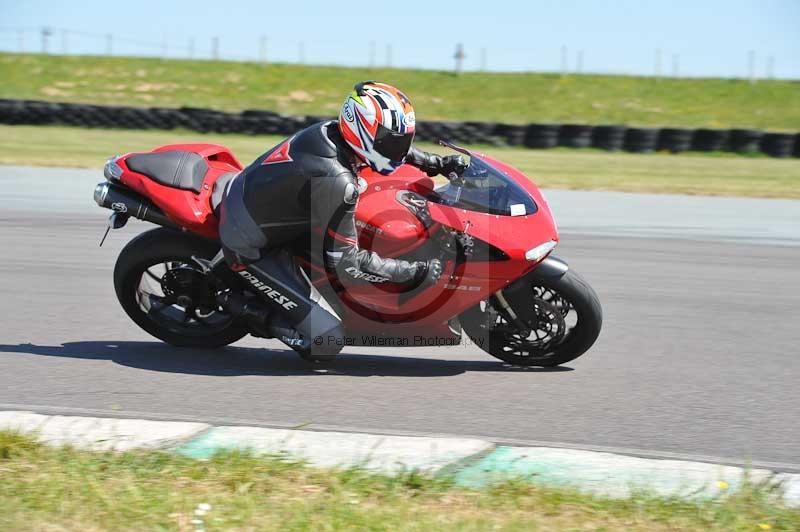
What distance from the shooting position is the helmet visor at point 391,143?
5.30 meters

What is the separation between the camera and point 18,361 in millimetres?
5883

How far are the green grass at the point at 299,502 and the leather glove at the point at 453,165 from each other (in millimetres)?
2165

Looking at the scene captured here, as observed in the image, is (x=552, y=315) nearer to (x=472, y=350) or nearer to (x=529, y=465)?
(x=472, y=350)

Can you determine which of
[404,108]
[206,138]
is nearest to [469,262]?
[404,108]

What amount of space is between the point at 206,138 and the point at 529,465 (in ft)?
65.6

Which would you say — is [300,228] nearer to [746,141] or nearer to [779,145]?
[779,145]

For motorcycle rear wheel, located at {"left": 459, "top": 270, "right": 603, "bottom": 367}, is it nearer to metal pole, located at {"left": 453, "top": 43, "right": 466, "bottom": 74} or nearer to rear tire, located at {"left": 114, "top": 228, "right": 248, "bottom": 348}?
rear tire, located at {"left": 114, "top": 228, "right": 248, "bottom": 348}

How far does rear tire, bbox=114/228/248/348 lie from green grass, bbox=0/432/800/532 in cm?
198

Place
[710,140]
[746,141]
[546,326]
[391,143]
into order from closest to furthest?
[391,143] < [546,326] < [746,141] < [710,140]

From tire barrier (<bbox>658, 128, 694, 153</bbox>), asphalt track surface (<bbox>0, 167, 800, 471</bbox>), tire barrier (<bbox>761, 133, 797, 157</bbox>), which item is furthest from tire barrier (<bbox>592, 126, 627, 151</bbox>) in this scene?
asphalt track surface (<bbox>0, 167, 800, 471</bbox>)

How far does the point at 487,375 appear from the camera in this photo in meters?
5.75

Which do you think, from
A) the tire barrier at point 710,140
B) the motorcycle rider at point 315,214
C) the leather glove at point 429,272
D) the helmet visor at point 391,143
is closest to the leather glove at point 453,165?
the motorcycle rider at point 315,214

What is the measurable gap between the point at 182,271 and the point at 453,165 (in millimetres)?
1624

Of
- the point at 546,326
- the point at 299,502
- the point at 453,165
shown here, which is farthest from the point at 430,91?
the point at 299,502
